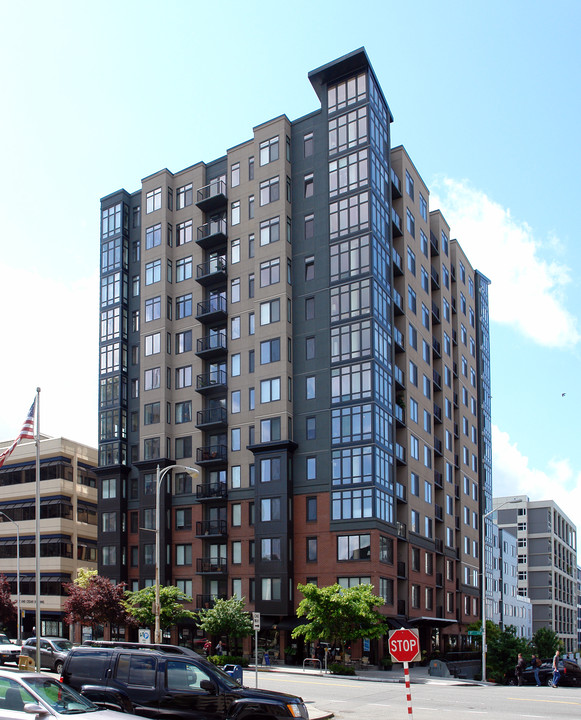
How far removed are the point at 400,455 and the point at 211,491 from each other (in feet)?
47.3

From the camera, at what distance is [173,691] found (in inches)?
675

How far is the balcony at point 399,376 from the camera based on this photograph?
58.6 m

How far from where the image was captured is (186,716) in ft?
55.3

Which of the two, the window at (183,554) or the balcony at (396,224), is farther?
the balcony at (396,224)

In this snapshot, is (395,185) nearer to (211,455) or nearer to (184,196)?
(184,196)

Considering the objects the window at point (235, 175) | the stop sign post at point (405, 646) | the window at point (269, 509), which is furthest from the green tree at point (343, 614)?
the window at point (235, 175)

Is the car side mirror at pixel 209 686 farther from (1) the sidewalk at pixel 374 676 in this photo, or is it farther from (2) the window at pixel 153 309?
(2) the window at pixel 153 309

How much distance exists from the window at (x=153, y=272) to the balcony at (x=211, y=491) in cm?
1761

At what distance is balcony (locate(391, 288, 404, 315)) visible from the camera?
2364 inches

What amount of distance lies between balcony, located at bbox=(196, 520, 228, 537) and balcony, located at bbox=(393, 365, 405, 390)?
16.6 meters

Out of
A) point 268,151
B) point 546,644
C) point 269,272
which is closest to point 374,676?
point 269,272

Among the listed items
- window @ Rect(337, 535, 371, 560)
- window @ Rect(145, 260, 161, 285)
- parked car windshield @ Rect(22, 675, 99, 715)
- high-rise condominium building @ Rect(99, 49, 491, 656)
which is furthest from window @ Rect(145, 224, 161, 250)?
parked car windshield @ Rect(22, 675, 99, 715)

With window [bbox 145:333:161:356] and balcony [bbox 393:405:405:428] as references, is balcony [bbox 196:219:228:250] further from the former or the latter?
balcony [bbox 393:405:405:428]

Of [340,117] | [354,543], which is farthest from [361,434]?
[340,117]
